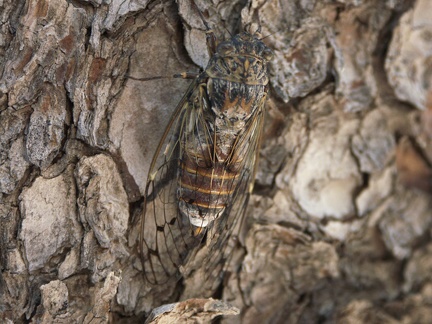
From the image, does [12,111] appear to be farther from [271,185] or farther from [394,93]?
[394,93]

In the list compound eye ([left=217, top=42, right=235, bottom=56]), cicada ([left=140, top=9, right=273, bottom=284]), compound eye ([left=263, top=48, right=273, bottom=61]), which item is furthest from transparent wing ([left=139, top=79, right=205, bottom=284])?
compound eye ([left=263, top=48, right=273, bottom=61])

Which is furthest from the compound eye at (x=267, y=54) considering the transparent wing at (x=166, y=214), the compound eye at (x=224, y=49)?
the transparent wing at (x=166, y=214)

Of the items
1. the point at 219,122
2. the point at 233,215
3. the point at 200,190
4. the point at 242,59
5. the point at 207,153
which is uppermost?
the point at 242,59

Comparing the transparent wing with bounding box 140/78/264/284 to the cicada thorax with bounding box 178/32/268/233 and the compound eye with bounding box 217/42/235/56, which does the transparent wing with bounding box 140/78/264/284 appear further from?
the compound eye with bounding box 217/42/235/56

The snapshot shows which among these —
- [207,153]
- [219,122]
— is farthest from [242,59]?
[207,153]

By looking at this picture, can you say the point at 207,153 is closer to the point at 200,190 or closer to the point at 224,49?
the point at 200,190

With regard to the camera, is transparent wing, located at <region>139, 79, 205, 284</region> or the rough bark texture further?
transparent wing, located at <region>139, 79, 205, 284</region>

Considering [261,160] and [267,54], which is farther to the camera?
[261,160]
